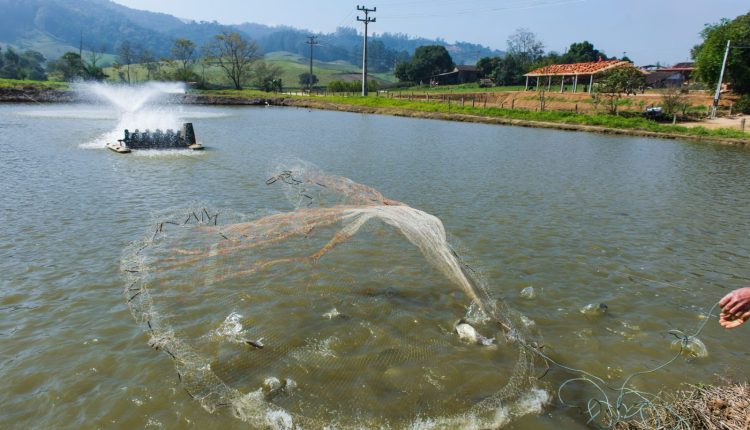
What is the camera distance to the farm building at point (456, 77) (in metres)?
107

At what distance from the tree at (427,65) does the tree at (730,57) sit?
227ft

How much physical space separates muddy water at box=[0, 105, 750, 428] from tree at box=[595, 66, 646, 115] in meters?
25.7

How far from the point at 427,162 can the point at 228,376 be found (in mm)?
15788

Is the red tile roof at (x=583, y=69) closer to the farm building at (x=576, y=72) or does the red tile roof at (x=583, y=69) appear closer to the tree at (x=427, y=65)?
the farm building at (x=576, y=72)

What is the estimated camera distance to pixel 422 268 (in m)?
8.34

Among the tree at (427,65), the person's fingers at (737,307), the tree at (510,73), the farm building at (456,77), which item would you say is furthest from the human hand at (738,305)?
the tree at (427,65)

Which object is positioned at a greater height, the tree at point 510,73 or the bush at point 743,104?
the tree at point 510,73

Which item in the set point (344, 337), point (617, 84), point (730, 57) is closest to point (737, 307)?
point (344, 337)

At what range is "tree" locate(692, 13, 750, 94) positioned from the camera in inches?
1674

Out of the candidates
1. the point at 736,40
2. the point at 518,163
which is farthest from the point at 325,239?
the point at 736,40

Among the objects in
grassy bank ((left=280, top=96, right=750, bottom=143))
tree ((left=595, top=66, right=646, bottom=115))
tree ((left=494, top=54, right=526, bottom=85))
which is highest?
tree ((left=494, top=54, right=526, bottom=85))

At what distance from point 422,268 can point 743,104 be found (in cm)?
4693

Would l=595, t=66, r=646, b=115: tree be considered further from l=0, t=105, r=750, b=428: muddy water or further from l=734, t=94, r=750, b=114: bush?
l=0, t=105, r=750, b=428: muddy water

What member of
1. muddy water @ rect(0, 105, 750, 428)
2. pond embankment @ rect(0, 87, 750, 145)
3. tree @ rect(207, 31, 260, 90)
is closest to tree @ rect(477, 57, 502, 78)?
tree @ rect(207, 31, 260, 90)
